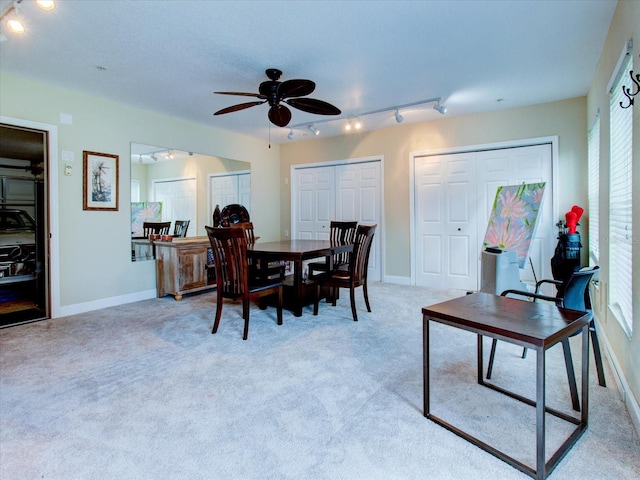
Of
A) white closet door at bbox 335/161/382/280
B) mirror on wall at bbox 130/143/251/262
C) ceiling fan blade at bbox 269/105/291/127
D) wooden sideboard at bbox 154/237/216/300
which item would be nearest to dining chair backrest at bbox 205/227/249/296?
ceiling fan blade at bbox 269/105/291/127

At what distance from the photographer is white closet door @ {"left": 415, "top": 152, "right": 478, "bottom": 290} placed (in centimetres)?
503

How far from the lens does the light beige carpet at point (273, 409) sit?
58.1 inches

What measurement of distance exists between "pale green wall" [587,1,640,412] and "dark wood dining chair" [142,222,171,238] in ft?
16.3

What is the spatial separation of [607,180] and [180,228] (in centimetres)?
495

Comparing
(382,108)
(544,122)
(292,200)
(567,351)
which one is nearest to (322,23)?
(382,108)

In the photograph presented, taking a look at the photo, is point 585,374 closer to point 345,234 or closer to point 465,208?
point 345,234

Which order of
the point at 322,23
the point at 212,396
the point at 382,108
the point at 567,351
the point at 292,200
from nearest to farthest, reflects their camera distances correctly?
the point at 567,351 < the point at 212,396 < the point at 322,23 < the point at 382,108 < the point at 292,200

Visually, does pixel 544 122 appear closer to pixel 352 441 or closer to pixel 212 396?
pixel 352 441

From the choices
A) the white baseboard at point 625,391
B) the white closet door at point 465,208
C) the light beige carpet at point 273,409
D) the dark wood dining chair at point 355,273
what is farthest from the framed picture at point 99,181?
the white baseboard at point 625,391

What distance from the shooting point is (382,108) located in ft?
15.1

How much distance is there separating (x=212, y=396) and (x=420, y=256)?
4.11 meters

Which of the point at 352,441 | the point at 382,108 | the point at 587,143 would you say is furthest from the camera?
the point at 382,108

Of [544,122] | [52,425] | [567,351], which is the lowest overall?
[52,425]

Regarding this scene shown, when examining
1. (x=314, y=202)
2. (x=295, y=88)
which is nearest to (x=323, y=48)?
(x=295, y=88)
